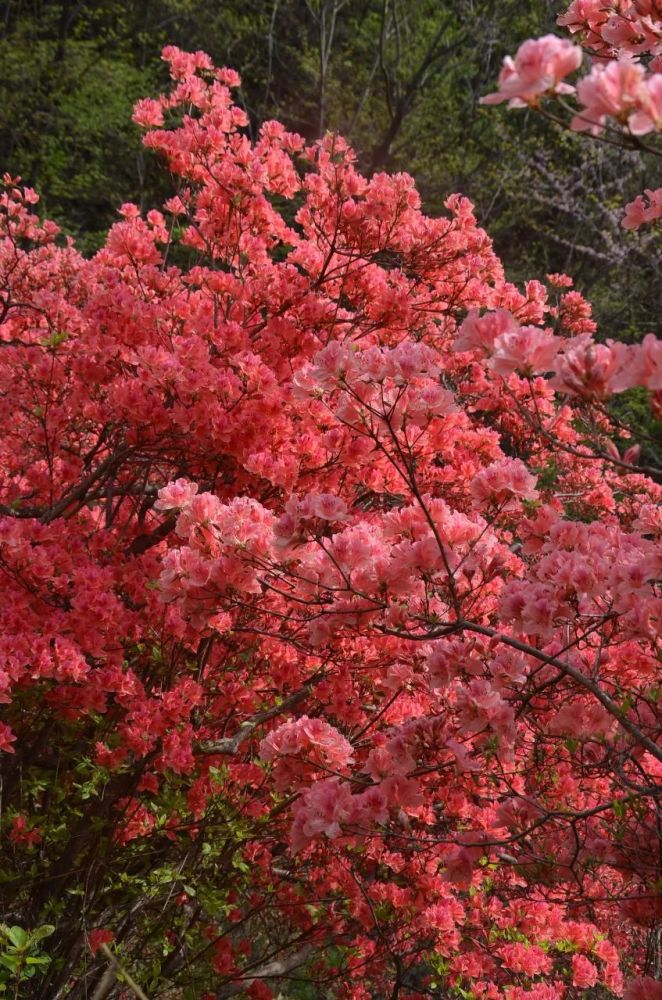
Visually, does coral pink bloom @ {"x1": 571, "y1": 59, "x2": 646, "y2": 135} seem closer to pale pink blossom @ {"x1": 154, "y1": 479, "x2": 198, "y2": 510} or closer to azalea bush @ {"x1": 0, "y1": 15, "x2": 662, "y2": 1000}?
azalea bush @ {"x1": 0, "y1": 15, "x2": 662, "y2": 1000}

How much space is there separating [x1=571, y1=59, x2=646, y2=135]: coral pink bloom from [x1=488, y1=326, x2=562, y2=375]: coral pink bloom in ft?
1.21

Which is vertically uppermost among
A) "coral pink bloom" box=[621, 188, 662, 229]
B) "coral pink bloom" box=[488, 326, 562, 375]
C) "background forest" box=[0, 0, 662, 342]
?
"background forest" box=[0, 0, 662, 342]

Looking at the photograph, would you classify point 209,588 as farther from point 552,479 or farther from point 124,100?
point 124,100

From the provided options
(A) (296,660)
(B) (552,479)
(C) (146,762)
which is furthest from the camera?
(B) (552,479)

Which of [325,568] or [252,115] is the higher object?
[252,115]

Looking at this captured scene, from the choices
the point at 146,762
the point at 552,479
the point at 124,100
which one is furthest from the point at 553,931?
the point at 124,100

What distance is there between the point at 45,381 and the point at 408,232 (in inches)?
69.2

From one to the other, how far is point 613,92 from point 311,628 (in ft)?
4.10

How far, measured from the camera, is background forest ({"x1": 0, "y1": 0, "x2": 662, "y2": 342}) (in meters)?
12.7

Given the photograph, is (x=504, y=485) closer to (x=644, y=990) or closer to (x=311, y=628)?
(x=311, y=628)

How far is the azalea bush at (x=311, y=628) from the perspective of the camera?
172cm

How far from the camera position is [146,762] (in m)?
2.76

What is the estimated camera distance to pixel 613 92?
104 cm

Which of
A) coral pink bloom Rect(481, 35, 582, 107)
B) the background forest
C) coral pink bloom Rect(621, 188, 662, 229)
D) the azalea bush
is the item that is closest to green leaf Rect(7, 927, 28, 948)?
the azalea bush
